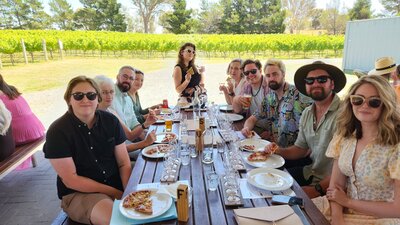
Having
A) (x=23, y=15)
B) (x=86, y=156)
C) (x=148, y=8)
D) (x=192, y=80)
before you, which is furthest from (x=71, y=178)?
(x=23, y=15)

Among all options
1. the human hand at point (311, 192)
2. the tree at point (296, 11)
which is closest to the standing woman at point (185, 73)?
the human hand at point (311, 192)

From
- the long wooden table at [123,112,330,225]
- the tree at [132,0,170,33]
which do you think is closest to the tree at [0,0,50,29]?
the tree at [132,0,170,33]

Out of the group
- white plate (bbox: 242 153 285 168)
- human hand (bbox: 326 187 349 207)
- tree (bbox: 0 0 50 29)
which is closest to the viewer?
human hand (bbox: 326 187 349 207)

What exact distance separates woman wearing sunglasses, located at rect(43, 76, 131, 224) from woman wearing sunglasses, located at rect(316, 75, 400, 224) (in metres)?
1.45

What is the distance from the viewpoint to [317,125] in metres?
2.18

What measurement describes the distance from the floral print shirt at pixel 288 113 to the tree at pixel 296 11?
40.6ft

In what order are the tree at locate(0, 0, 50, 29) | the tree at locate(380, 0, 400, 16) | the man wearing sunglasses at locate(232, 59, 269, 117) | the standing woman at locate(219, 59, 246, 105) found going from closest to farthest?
the man wearing sunglasses at locate(232, 59, 269, 117)
the standing woman at locate(219, 59, 246, 105)
the tree at locate(0, 0, 50, 29)
the tree at locate(380, 0, 400, 16)

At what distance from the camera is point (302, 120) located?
232 cm

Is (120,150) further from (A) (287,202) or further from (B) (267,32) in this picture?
(B) (267,32)

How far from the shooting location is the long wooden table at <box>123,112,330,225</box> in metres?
1.24

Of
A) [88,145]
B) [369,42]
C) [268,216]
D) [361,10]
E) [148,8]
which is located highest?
[361,10]

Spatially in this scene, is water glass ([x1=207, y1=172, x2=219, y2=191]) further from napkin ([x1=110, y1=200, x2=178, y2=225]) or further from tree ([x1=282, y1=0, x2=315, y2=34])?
tree ([x1=282, y1=0, x2=315, y2=34])

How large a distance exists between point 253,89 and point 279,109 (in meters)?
0.66

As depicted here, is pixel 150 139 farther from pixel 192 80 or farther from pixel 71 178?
pixel 192 80
